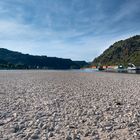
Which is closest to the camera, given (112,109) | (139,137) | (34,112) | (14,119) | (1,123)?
(139,137)

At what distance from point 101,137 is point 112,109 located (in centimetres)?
512

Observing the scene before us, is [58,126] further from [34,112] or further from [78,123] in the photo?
[34,112]

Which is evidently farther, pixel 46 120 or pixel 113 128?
pixel 46 120

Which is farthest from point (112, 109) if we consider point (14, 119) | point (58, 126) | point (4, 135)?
point (4, 135)

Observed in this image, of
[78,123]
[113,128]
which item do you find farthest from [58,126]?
[113,128]

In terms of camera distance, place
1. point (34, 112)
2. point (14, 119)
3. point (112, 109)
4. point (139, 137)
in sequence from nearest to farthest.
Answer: point (139, 137)
point (14, 119)
point (34, 112)
point (112, 109)

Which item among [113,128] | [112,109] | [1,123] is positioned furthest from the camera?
[112,109]

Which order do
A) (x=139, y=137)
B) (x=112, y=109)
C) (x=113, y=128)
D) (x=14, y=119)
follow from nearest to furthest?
1. (x=139, y=137)
2. (x=113, y=128)
3. (x=14, y=119)
4. (x=112, y=109)

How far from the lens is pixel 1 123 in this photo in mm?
9953

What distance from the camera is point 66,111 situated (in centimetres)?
1265

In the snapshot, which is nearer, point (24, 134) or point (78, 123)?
point (24, 134)

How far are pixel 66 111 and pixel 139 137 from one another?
5196mm

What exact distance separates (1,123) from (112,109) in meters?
6.16

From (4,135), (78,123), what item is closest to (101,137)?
(78,123)
